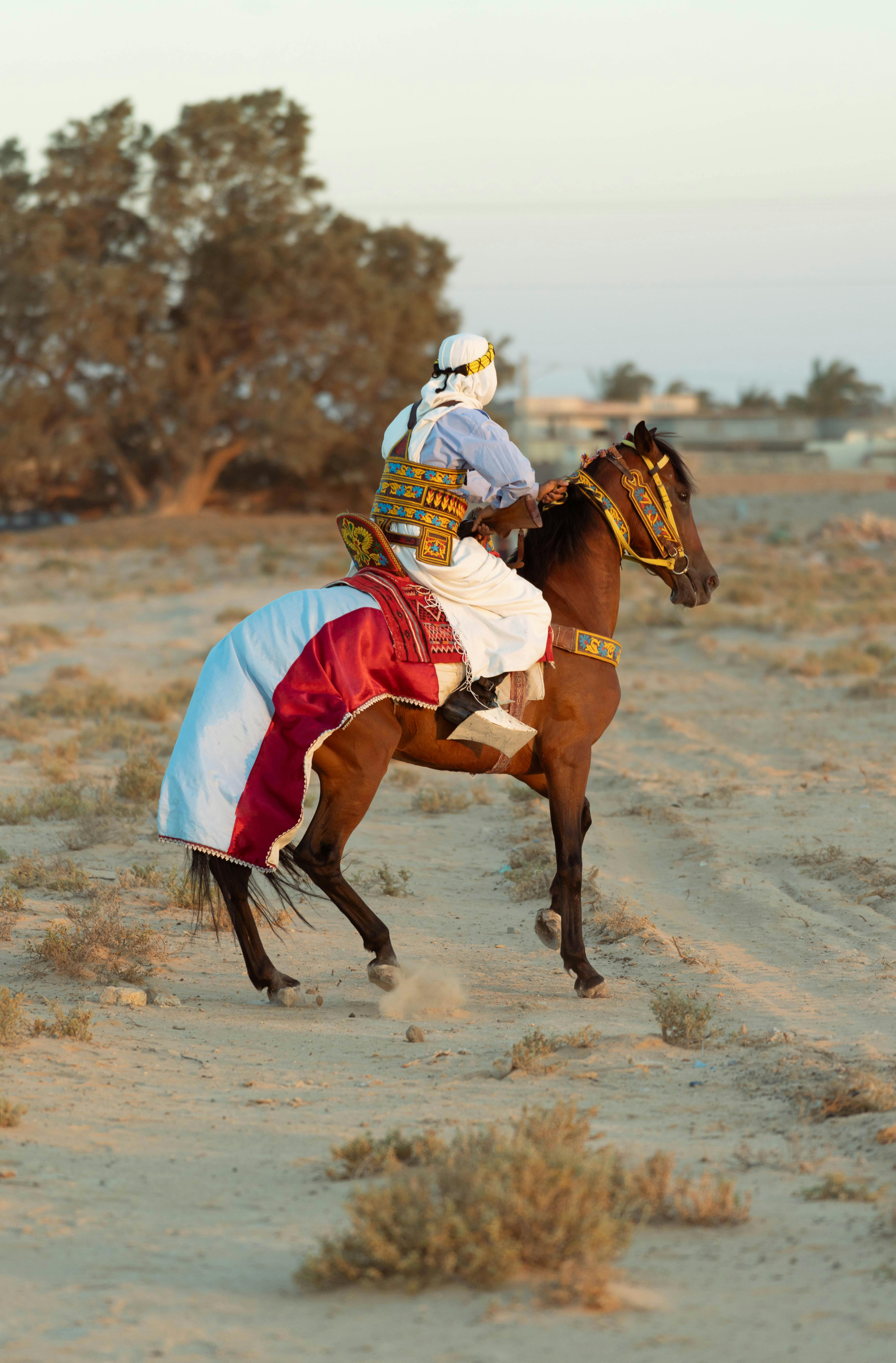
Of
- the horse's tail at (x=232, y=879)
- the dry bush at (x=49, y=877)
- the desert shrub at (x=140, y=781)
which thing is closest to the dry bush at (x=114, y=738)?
the desert shrub at (x=140, y=781)

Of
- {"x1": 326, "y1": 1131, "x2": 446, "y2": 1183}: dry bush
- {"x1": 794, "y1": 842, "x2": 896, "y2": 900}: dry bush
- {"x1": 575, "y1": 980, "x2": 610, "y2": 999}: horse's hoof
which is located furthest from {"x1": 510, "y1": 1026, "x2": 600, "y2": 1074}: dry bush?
{"x1": 794, "y1": 842, "x2": 896, "y2": 900}: dry bush

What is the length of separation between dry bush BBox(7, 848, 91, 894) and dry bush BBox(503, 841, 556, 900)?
2373 millimetres

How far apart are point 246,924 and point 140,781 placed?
4.23 meters

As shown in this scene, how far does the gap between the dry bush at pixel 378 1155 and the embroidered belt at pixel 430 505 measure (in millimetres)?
2657

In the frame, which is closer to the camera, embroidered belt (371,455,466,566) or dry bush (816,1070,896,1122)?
dry bush (816,1070,896,1122)

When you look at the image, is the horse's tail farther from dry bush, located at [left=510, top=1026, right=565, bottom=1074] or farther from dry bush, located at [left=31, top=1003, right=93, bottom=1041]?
dry bush, located at [left=510, top=1026, right=565, bottom=1074]

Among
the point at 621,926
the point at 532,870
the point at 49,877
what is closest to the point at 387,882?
the point at 532,870

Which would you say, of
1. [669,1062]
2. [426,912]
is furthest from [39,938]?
[669,1062]

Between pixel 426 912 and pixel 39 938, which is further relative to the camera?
pixel 426 912

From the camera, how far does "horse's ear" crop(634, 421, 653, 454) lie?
21.2 feet

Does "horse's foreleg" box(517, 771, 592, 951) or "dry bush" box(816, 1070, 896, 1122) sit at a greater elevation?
"horse's foreleg" box(517, 771, 592, 951)

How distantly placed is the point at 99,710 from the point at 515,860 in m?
7.21

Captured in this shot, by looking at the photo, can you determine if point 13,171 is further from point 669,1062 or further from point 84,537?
point 669,1062

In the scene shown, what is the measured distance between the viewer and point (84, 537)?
3528 centimetres
